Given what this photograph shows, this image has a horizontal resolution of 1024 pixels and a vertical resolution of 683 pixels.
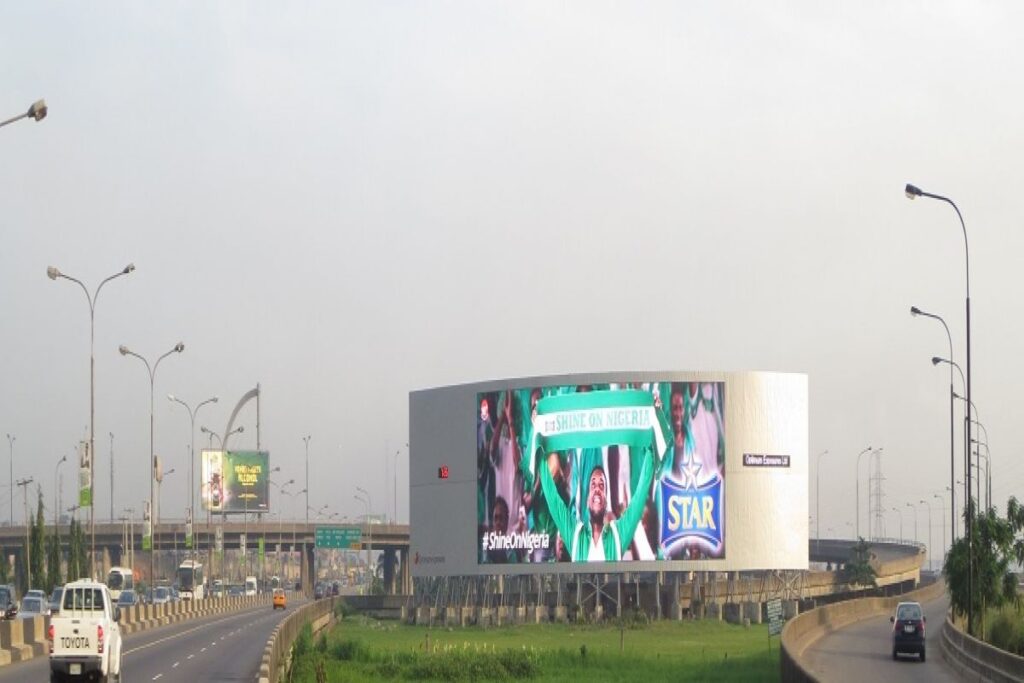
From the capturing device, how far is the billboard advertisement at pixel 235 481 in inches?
4808

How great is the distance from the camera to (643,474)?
3546 inches

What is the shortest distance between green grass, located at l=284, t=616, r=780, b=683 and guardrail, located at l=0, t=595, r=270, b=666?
27.3 feet

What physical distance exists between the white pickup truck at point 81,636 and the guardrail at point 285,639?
3474 mm

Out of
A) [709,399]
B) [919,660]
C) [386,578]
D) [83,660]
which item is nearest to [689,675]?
[919,660]

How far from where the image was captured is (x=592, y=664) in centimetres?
5634

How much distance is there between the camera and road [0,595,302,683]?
39781 mm

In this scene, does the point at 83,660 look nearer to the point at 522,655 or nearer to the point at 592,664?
the point at 522,655

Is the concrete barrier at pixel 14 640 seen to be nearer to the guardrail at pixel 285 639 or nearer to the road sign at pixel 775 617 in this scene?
the guardrail at pixel 285 639

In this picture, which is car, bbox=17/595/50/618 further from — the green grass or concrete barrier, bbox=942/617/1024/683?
concrete barrier, bbox=942/617/1024/683

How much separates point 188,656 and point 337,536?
94.0m

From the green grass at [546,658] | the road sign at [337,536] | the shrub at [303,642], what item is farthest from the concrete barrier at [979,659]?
the road sign at [337,536]

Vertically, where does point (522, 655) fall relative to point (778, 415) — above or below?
below

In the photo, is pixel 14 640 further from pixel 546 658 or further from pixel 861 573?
pixel 861 573

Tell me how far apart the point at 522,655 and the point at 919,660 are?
1532 centimetres
